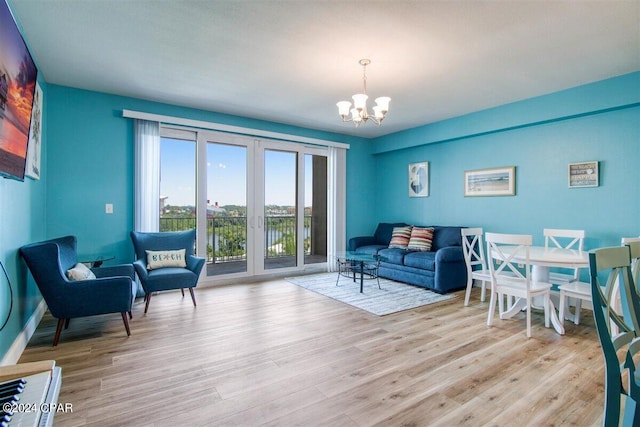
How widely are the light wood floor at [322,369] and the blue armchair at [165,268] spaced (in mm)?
315

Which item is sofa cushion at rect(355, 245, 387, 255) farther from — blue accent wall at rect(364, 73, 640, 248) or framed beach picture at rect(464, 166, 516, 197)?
framed beach picture at rect(464, 166, 516, 197)

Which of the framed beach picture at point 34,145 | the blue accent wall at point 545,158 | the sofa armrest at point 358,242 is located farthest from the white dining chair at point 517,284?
the framed beach picture at point 34,145

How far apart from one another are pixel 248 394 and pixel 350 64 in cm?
301

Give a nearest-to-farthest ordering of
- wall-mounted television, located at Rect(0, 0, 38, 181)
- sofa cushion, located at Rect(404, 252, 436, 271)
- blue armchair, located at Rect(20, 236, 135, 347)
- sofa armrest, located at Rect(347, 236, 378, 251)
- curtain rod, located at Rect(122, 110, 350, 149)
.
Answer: wall-mounted television, located at Rect(0, 0, 38, 181), blue armchair, located at Rect(20, 236, 135, 347), curtain rod, located at Rect(122, 110, 350, 149), sofa cushion, located at Rect(404, 252, 436, 271), sofa armrest, located at Rect(347, 236, 378, 251)

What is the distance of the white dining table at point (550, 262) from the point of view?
2865 mm

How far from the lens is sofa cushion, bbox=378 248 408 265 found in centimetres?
504

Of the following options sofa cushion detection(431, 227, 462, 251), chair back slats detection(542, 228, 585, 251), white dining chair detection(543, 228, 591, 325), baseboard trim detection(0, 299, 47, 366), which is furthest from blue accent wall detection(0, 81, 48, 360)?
chair back slats detection(542, 228, 585, 251)

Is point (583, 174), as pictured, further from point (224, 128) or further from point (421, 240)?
point (224, 128)

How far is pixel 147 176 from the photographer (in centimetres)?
432

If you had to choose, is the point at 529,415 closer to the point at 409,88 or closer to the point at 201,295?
the point at 409,88

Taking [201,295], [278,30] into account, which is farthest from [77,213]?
[278,30]

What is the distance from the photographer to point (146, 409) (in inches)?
74.4

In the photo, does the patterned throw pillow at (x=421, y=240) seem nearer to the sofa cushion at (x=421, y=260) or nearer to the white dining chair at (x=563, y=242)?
the sofa cushion at (x=421, y=260)

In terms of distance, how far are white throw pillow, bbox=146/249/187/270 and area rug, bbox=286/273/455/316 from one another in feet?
5.91
